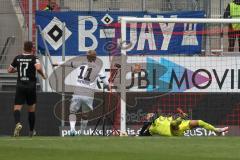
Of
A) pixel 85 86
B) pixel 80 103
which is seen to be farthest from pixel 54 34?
pixel 80 103

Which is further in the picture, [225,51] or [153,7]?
[153,7]

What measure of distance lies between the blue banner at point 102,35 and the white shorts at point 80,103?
196cm

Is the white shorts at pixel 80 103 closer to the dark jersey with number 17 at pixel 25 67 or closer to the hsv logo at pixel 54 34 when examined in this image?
the hsv logo at pixel 54 34

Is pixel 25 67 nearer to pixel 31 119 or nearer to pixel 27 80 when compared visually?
pixel 27 80

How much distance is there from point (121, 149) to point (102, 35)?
963 cm

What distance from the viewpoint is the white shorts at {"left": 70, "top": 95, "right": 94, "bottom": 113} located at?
2119cm

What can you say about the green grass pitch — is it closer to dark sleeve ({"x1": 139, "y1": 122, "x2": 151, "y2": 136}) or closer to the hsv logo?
dark sleeve ({"x1": 139, "y1": 122, "x2": 151, "y2": 136})

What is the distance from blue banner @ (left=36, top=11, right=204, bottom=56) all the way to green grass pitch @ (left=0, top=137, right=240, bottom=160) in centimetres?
701

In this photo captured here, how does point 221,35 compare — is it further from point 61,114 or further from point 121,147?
point 121,147

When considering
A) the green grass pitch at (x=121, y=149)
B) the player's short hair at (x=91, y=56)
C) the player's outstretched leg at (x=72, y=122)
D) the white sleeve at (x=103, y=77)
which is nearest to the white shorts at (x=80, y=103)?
the player's outstretched leg at (x=72, y=122)

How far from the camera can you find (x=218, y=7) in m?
24.0

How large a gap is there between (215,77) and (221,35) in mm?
1122

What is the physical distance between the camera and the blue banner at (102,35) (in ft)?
74.7

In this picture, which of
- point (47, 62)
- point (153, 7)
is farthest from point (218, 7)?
point (47, 62)
